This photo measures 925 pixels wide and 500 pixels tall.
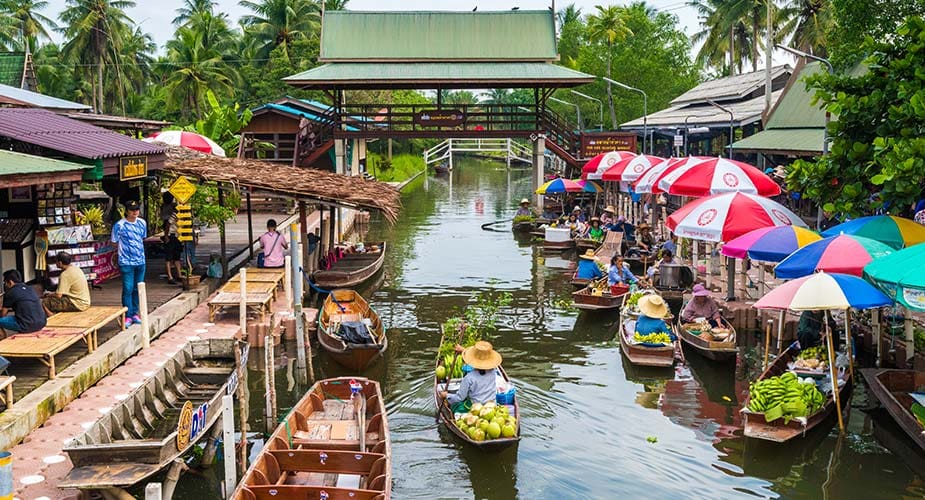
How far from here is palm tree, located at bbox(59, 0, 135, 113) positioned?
5406cm

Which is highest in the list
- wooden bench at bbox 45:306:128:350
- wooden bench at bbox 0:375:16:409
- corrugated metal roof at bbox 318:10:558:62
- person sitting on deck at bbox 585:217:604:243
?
corrugated metal roof at bbox 318:10:558:62

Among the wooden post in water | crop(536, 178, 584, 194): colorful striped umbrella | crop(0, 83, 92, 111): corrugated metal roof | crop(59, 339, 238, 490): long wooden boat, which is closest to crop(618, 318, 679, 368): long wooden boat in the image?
crop(59, 339, 238, 490): long wooden boat

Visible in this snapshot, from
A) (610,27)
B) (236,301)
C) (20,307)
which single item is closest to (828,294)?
(236,301)

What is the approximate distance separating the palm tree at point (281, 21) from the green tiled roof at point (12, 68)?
2364cm

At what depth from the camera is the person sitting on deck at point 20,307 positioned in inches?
543

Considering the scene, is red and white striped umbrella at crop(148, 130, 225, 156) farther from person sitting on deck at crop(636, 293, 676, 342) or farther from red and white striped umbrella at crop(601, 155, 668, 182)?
person sitting on deck at crop(636, 293, 676, 342)

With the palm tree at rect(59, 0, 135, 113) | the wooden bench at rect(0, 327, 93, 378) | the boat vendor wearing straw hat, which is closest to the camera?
the wooden bench at rect(0, 327, 93, 378)

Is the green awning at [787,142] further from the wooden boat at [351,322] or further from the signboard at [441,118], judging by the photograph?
the wooden boat at [351,322]

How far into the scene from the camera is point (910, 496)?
12109 mm

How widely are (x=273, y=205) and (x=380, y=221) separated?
702 cm

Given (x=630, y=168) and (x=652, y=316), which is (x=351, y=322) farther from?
(x=630, y=168)

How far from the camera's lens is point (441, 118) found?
1480 inches

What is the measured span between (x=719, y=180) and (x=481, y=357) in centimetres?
1097

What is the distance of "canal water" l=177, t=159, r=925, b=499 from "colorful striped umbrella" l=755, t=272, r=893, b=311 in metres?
2.08
